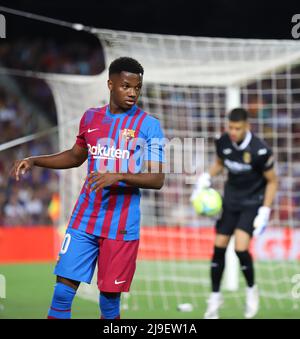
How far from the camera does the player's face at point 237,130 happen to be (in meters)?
7.15

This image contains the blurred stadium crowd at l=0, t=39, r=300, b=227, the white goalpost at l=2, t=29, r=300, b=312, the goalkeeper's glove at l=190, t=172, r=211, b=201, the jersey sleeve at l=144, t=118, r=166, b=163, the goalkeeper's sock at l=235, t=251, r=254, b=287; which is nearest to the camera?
the jersey sleeve at l=144, t=118, r=166, b=163

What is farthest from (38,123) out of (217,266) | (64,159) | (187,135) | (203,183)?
(64,159)

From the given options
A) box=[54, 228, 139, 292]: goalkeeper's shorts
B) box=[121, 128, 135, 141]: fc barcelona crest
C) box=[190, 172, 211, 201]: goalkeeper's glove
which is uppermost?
box=[121, 128, 135, 141]: fc barcelona crest

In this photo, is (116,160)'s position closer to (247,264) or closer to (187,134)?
(247,264)

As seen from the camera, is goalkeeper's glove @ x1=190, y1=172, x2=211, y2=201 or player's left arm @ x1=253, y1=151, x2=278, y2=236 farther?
goalkeeper's glove @ x1=190, y1=172, x2=211, y2=201

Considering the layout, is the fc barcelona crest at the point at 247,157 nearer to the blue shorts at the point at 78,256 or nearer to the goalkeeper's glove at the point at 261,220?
the goalkeeper's glove at the point at 261,220

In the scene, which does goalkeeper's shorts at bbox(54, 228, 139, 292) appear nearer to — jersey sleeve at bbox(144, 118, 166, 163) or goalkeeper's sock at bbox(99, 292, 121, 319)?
goalkeeper's sock at bbox(99, 292, 121, 319)

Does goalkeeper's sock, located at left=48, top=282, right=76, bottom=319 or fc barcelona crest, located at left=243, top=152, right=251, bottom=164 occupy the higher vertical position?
fc barcelona crest, located at left=243, top=152, right=251, bottom=164

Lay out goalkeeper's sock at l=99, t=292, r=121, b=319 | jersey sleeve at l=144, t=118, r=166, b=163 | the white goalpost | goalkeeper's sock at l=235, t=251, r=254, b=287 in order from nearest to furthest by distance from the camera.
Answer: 1. jersey sleeve at l=144, t=118, r=166, b=163
2. goalkeeper's sock at l=99, t=292, r=121, b=319
3. goalkeeper's sock at l=235, t=251, r=254, b=287
4. the white goalpost

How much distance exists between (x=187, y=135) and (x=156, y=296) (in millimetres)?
3294

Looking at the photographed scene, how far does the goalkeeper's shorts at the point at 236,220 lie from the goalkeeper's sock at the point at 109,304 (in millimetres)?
2689

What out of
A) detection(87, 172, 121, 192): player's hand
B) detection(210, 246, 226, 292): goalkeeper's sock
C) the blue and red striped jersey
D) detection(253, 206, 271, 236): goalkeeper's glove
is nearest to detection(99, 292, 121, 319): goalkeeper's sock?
the blue and red striped jersey

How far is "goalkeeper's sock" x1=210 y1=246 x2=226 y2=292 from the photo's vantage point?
719cm

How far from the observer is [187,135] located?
11.4 metres
